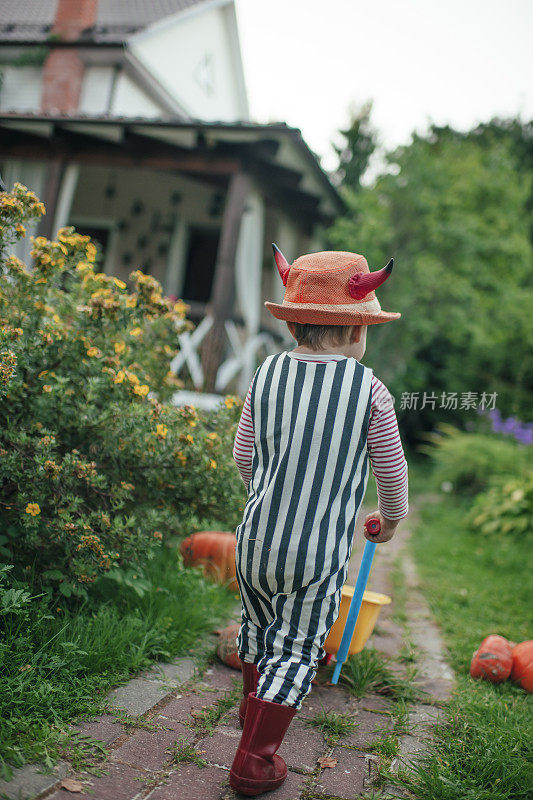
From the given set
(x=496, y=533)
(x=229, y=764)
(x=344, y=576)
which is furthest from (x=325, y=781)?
(x=496, y=533)

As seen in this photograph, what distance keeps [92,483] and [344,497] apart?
A: 1.06m

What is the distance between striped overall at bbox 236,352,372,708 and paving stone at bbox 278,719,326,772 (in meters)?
0.38

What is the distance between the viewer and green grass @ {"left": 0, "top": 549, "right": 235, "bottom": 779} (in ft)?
6.18

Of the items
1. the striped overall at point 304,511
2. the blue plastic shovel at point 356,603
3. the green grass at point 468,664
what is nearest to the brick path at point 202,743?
the green grass at point 468,664

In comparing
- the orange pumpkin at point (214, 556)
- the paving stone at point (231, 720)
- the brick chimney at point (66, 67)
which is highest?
the brick chimney at point (66, 67)

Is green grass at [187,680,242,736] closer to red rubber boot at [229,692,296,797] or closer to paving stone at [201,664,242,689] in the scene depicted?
paving stone at [201,664,242,689]

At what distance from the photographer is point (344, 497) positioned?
74.2 inches

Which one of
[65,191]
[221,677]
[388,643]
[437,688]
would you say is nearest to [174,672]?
[221,677]

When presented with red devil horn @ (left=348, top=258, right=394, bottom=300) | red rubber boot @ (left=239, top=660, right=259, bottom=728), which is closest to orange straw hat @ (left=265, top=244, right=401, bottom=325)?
red devil horn @ (left=348, top=258, right=394, bottom=300)

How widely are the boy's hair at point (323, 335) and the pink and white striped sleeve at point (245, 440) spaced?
0.23m

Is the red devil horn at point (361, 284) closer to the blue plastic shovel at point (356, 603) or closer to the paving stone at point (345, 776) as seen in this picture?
the blue plastic shovel at point (356, 603)

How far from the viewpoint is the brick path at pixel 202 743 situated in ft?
5.81

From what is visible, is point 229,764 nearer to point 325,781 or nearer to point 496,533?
point 325,781

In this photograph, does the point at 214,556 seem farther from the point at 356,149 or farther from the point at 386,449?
the point at 356,149
